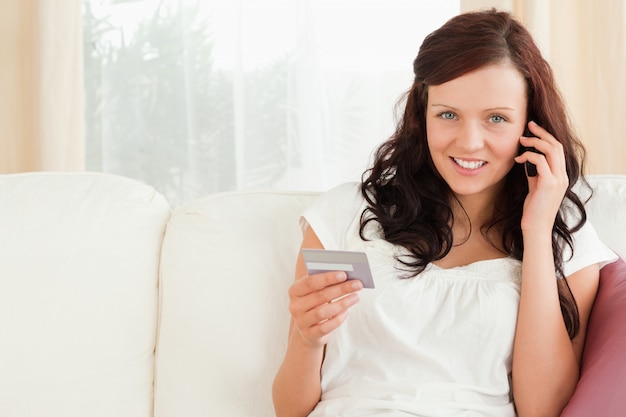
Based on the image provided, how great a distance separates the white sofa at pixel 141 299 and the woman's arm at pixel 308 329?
0.12 metres

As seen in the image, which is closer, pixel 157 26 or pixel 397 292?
pixel 397 292

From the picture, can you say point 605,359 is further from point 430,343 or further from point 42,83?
point 42,83

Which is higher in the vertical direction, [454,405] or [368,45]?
[368,45]

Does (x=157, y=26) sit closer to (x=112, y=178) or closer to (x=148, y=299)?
(x=112, y=178)

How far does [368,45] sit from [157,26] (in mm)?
662

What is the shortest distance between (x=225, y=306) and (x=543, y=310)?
62 centimetres

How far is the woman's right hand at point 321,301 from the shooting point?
1401mm

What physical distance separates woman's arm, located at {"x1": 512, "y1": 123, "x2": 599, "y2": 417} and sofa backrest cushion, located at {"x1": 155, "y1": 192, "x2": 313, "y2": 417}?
1.54 feet

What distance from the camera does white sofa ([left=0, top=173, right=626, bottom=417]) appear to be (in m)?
1.74

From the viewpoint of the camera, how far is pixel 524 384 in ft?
5.21

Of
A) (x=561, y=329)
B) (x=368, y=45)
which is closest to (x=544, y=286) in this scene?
(x=561, y=329)

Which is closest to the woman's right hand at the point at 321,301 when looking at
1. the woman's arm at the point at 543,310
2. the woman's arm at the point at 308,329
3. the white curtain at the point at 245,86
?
the woman's arm at the point at 308,329

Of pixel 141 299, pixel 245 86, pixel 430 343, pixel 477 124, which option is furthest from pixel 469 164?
pixel 245 86

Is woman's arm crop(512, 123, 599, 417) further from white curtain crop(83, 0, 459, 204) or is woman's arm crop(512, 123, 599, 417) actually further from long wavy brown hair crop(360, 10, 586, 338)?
white curtain crop(83, 0, 459, 204)
